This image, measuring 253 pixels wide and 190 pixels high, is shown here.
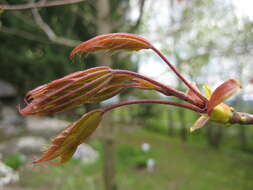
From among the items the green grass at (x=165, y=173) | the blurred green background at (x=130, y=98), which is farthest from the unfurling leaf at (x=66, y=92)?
the green grass at (x=165, y=173)

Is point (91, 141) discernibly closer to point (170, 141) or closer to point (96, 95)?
point (170, 141)

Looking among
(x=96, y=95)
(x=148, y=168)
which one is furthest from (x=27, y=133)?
(x=96, y=95)

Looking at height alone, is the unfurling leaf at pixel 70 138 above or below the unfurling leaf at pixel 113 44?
below

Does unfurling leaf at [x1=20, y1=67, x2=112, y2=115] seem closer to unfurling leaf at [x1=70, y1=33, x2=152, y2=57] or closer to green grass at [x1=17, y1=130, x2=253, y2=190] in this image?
unfurling leaf at [x1=70, y1=33, x2=152, y2=57]

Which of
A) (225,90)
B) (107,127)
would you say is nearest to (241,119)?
(225,90)

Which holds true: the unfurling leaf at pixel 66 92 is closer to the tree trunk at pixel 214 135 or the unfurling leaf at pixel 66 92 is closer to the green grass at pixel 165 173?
the green grass at pixel 165 173

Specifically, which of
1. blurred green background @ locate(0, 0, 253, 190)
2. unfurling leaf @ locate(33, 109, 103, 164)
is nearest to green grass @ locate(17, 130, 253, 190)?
blurred green background @ locate(0, 0, 253, 190)
